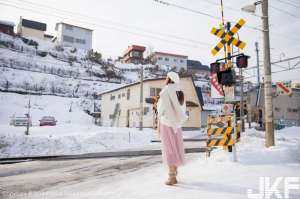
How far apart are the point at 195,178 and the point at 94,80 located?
57.9 m

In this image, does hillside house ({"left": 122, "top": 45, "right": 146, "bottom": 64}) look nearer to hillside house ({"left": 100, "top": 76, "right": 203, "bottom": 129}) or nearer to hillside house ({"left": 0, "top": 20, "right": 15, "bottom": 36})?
hillside house ({"left": 0, "top": 20, "right": 15, "bottom": 36})

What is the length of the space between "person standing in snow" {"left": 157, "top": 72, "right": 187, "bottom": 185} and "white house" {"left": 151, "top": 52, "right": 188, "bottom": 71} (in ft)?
225

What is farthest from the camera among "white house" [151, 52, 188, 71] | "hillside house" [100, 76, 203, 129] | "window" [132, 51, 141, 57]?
"window" [132, 51, 141, 57]

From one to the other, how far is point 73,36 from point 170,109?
2687 inches

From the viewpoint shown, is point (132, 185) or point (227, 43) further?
point (227, 43)

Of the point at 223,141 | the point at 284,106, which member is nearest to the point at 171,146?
the point at 223,141

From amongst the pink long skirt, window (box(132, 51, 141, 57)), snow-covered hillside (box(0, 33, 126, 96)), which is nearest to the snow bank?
the pink long skirt

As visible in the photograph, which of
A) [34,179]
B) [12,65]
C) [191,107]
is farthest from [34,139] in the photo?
[12,65]

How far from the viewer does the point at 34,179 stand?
4945mm

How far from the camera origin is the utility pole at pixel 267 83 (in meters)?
7.78

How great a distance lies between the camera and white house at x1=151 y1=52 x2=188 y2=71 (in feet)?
240

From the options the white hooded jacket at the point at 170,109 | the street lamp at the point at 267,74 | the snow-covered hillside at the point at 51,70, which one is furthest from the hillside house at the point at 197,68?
the white hooded jacket at the point at 170,109

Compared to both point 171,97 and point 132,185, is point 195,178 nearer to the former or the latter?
point 132,185

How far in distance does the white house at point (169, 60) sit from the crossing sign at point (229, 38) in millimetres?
65653
